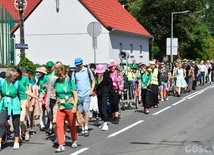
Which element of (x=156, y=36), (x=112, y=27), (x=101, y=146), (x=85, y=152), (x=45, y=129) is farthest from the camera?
(x=156, y=36)

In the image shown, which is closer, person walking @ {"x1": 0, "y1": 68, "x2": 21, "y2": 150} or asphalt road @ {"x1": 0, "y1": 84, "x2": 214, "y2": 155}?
asphalt road @ {"x1": 0, "y1": 84, "x2": 214, "y2": 155}

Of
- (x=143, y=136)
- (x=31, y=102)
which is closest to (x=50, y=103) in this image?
(x=31, y=102)

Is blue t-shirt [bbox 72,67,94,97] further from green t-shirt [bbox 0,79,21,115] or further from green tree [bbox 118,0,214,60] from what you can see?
green tree [bbox 118,0,214,60]

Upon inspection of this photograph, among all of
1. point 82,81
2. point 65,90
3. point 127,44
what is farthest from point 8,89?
point 127,44

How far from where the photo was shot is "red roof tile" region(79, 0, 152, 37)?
38.1m

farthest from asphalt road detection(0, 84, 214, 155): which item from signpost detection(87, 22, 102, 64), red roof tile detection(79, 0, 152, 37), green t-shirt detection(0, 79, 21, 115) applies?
red roof tile detection(79, 0, 152, 37)

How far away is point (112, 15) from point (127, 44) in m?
2.98

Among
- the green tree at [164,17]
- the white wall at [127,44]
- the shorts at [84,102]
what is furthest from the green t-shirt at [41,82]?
the green tree at [164,17]

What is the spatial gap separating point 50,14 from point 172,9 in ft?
75.1

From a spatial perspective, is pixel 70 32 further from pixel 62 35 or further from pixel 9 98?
pixel 9 98

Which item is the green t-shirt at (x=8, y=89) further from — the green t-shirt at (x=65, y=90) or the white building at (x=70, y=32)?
the white building at (x=70, y=32)

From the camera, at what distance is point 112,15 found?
4225 centimetres

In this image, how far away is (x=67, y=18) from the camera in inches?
1548

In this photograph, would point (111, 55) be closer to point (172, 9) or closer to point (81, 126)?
point (172, 9)
